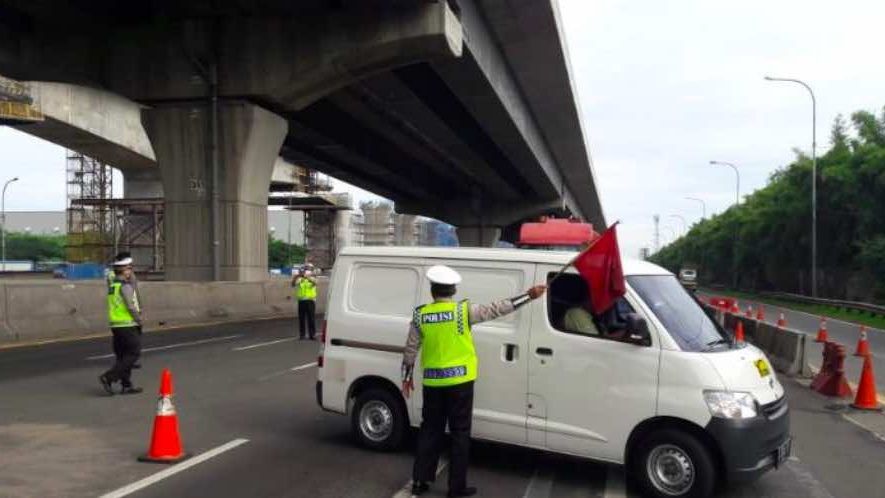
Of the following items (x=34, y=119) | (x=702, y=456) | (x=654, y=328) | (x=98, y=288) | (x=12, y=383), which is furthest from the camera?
(x=34, y=119)

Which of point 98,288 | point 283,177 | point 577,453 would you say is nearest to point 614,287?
point 577,453

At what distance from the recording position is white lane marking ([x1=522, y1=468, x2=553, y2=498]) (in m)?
6.12

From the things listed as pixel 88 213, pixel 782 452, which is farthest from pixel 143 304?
pixel 88 213

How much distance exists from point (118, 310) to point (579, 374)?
649cm

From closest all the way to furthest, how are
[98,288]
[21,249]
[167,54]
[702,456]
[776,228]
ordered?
[702,456]
[98,288]
[167,54]
[776,228]
[21,249]

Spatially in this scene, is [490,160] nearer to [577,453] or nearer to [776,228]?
[776,228]

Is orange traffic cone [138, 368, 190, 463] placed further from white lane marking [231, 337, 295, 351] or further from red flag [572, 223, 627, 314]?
white lane marking [231, 337, 295, 351]

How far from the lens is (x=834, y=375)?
1165 centimetres

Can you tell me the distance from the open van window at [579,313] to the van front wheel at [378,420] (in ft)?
5.59

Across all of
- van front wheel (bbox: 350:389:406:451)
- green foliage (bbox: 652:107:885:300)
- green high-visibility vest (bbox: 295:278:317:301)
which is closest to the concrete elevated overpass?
green high-visibility vest (bbox: 295:278:317:301)

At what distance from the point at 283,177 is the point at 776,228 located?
42.4 metres

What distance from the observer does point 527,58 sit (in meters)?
26.7

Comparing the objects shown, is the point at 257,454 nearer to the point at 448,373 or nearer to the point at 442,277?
the point at 448,373

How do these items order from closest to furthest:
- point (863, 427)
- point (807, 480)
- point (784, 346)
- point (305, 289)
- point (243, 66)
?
1. point (807, 480)
2. point (863, 427)
3. point (784, 346)
4. point (305, 289)
5. point (243, 66)
